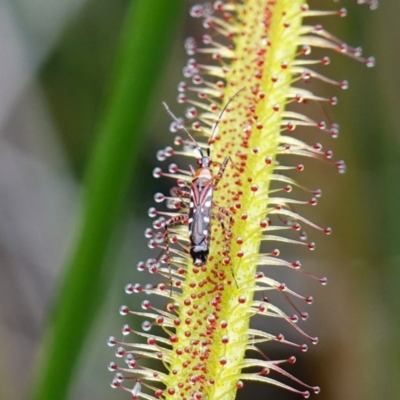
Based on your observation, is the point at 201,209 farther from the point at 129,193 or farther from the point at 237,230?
the point at 129,193

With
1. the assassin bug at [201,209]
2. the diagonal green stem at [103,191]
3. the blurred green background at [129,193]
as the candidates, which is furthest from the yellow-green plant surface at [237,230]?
the blurred green background at [129,193]

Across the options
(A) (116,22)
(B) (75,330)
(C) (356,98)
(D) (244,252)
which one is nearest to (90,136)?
(A) (116,22)

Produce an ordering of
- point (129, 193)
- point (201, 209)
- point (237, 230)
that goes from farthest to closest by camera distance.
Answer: point (129, 193) → point (201, 209) → point (237, 230)

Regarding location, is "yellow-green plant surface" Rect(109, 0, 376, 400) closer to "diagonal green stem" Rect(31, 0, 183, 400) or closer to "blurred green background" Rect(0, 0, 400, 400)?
"diagonal green stem" Rect(31, 0, 183, 400)

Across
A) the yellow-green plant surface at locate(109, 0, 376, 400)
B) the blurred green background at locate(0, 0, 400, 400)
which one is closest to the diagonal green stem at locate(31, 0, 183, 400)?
the yellow-green plant surface at locate(109, 0, 376, 400)

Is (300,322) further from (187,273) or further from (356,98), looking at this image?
(187,273)

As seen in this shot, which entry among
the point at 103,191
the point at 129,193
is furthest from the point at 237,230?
the point at 129,193
